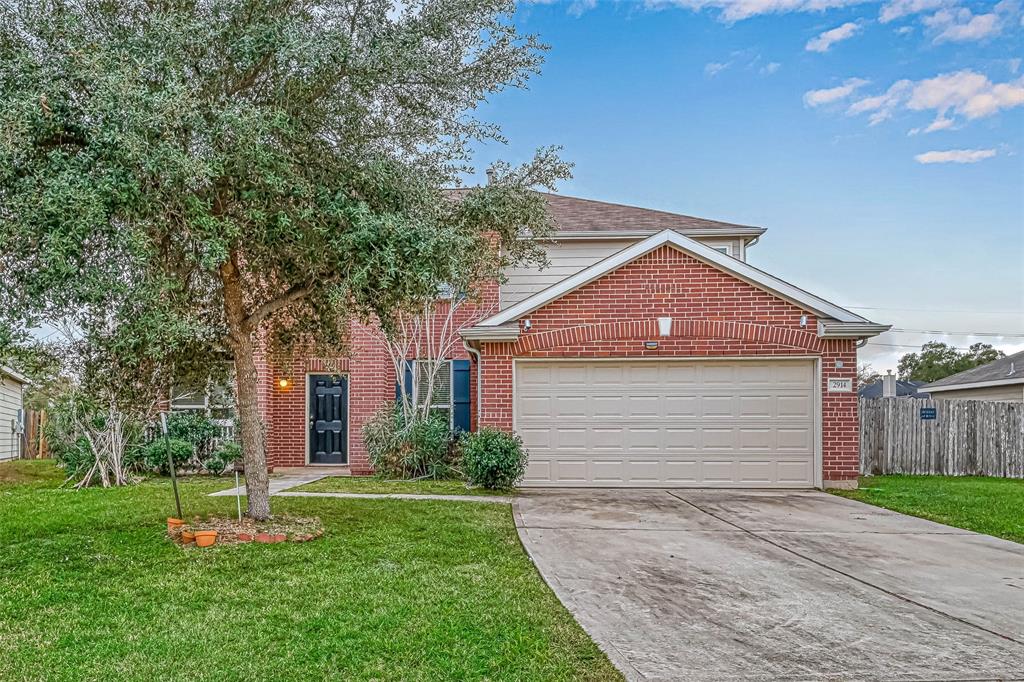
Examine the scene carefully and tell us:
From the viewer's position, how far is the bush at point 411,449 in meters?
11.9

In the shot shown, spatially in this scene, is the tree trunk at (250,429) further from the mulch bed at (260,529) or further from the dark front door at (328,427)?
the dark front door at (328,427)

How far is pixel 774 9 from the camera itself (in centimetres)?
1239

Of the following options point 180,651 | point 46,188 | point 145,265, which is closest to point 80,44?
point 46,188

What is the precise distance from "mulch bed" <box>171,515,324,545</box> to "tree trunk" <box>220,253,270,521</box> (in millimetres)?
217

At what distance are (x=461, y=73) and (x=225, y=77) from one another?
2.46 metres

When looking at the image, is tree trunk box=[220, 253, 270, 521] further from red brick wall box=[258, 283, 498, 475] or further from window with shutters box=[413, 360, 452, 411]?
window with shutters box=[413, 360, 452, 411]

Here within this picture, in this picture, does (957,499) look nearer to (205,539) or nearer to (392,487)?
(392,487)

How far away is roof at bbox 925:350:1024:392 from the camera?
63.4ft

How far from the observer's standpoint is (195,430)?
42.6 ft

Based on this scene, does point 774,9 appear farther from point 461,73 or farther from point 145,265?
point 145,265

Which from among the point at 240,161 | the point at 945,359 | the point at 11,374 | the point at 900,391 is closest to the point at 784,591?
the point at 240,161

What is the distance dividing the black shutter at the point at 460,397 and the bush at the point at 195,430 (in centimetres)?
457

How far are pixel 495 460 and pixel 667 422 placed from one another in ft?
9.49

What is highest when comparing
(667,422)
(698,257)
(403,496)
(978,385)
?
(698,257)
